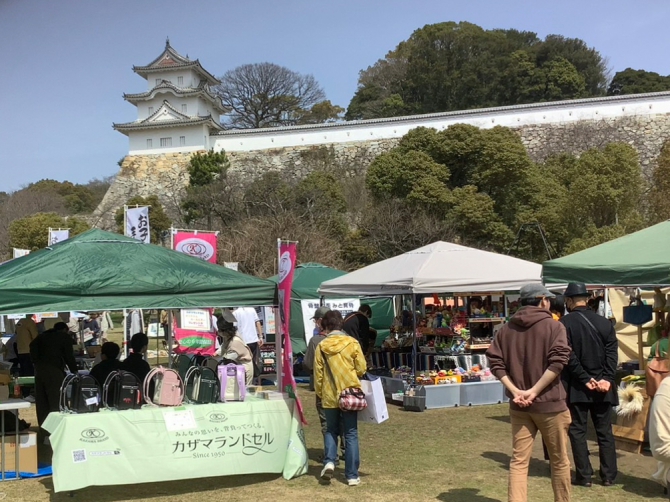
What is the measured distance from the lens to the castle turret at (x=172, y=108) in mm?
49250

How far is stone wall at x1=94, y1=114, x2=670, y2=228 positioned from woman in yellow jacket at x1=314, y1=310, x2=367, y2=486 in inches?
1448

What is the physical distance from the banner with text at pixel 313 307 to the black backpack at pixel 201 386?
8290 mm

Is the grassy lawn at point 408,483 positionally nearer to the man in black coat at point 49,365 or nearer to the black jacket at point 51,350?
the man in black coat at point 49,365

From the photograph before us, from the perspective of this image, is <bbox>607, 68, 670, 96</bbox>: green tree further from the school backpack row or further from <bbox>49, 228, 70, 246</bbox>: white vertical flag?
the school backpack row

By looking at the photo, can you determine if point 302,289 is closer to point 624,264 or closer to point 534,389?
point 624,264

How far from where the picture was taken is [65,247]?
665 centimetres

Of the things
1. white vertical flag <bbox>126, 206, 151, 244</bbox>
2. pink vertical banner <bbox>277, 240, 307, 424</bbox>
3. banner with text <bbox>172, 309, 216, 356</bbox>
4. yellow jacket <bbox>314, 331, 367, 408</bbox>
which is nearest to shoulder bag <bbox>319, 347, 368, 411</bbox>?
yellow jacket <bbox>314, 331, 367, 408</bbox>

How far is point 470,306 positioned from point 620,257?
5.46 metres

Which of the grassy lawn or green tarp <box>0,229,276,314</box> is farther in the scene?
green tarp <box>0,229,276,314</box>

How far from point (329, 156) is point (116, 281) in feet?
133

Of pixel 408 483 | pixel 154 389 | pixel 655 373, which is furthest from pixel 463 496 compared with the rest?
pixel 154 389

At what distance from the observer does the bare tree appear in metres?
60.6

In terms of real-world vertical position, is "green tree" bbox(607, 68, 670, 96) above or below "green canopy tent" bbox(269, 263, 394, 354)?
above

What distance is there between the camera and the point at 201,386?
20.5ft
